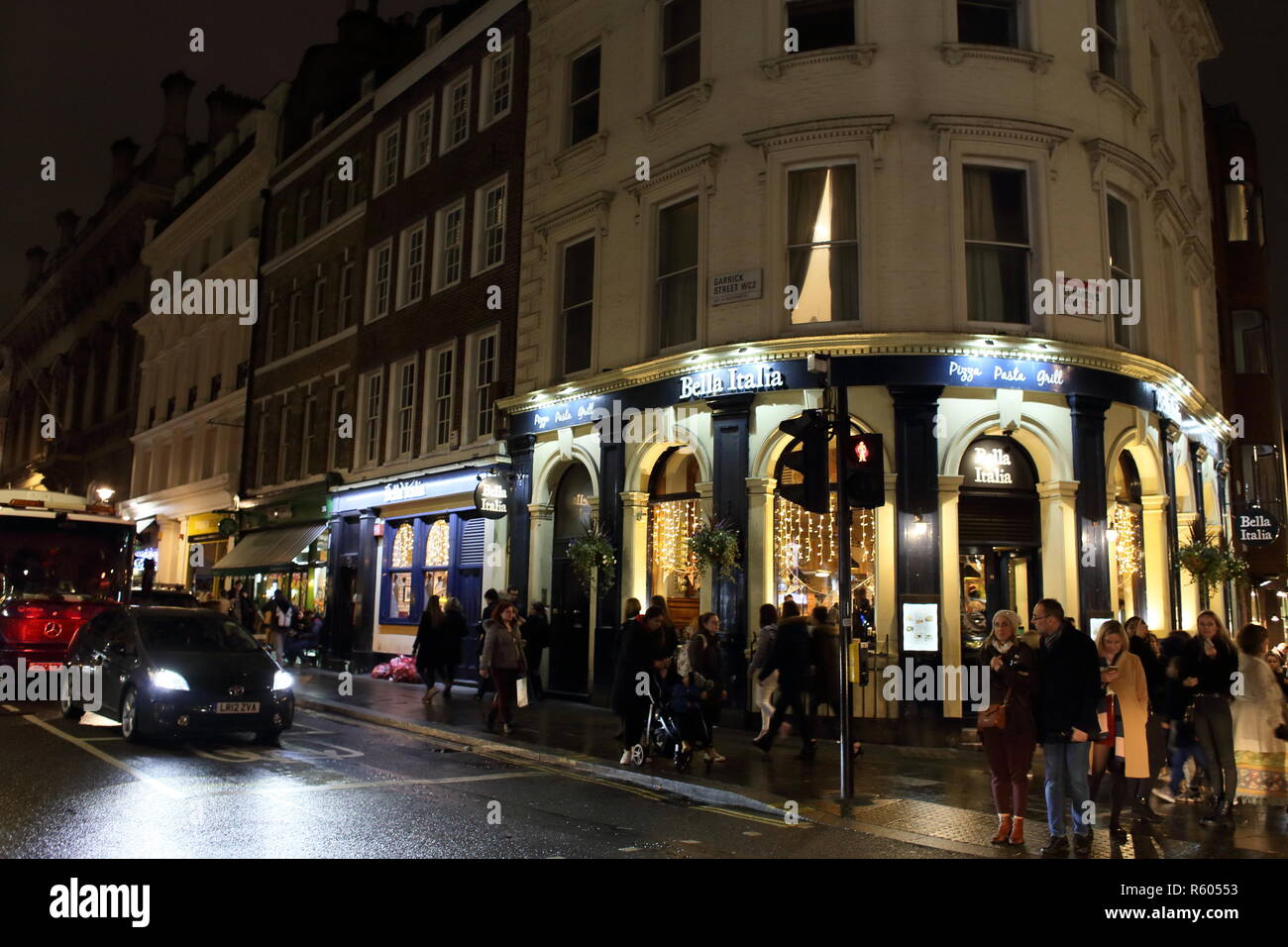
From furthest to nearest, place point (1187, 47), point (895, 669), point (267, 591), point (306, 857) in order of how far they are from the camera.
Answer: point (267, 591)
point (1187, 47)
point (895, 669)
point (306, 857)

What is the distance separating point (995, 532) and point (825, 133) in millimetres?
6430

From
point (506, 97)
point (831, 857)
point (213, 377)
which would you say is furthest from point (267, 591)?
point (831, 857)

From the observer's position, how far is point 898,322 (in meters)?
14.6

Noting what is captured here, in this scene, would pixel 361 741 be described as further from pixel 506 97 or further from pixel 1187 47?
pixel 1187 47

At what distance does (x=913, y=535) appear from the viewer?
1405 cm

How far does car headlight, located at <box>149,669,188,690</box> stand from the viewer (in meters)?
11.2

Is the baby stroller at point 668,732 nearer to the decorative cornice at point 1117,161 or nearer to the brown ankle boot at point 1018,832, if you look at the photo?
the brown ankle boot at point 1018,832

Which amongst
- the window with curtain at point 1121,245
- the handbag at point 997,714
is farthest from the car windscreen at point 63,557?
the window with curtain at point 1121,245

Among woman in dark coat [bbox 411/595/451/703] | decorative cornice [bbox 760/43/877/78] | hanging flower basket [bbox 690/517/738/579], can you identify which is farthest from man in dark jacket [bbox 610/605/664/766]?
decorative cornice [bbox 760/43/877/78]

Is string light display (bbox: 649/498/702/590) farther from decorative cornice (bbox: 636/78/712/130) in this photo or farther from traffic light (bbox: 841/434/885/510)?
traffic light (bbox: 841/434/885/510)

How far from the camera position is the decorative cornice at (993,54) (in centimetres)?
1510

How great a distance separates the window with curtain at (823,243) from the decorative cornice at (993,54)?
7.08 ft

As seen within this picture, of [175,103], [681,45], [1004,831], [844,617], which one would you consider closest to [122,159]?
[175,103]
